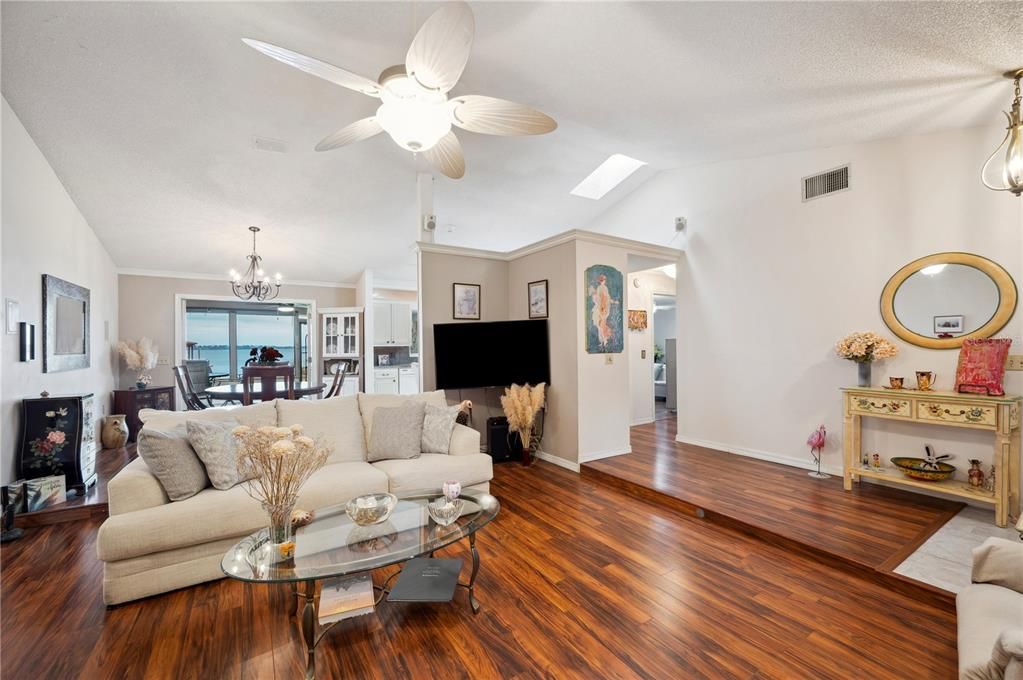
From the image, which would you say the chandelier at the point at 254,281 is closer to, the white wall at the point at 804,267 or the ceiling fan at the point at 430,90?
the ceiling fan at the point at 430,90

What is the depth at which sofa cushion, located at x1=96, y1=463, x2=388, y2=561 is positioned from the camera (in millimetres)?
2080

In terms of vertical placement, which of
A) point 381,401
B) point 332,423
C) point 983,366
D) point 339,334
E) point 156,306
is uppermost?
point 156,306

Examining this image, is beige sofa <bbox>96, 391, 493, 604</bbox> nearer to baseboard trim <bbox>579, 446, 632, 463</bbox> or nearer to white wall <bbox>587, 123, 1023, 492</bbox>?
baseboard trim <bbox>579, 446, 632, 463</bbox>

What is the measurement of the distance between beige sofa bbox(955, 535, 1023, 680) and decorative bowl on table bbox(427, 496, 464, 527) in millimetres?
1934

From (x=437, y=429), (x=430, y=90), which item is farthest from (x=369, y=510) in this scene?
(x=430, y=90)

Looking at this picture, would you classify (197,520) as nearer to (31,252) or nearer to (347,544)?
(347,544)

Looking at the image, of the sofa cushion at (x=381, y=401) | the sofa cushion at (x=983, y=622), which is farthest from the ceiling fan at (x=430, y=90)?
the sofa cushion at (x=983, y=622)

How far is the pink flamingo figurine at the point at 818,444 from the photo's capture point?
373cm

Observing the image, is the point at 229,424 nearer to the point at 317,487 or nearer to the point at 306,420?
the point at 306,420

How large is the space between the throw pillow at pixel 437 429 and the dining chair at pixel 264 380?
2374 mm

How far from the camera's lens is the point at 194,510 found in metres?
2.25

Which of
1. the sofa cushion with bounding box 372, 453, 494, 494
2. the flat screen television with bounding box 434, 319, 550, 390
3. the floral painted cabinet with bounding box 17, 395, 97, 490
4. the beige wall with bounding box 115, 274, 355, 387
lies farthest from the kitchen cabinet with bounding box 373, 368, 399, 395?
the sofa cushion with bounding box 372, 453, 494, 494

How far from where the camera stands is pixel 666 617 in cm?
199

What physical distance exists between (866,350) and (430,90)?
12.7ft
